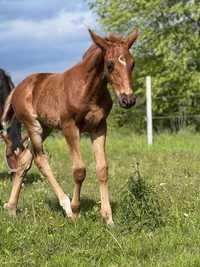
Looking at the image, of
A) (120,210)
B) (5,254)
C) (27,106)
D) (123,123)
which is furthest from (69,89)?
(123,123)

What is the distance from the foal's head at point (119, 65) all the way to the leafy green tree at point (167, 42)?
18.6m

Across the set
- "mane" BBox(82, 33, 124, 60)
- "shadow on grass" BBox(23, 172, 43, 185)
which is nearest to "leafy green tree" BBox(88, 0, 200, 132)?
"shadow on grass" BBox(23, 172, 43, 185)

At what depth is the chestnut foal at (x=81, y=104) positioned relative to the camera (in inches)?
255

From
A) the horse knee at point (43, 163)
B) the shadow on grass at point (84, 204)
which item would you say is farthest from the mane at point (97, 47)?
the shadow on grass at point (84, 204)

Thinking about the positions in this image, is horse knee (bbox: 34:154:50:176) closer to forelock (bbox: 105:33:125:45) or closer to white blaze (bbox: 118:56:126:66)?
forelock (bbox: 105:33:125:45)

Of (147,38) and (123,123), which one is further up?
(147,38)

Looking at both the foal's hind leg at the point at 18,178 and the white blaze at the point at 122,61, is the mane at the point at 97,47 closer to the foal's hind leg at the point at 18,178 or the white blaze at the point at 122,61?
the white blaze at the point at 122,61

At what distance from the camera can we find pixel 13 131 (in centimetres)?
976

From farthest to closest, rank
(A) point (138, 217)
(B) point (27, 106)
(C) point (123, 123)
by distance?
(C) point (123, 123) < (B) point (27, 106) < (A) point (138, 217)

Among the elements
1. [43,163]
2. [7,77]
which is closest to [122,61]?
[43,163]

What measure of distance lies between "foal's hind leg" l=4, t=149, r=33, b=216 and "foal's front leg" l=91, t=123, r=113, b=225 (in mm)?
1293

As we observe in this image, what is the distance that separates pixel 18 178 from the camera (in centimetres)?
809

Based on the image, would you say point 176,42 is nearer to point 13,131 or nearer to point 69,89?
point 13,131

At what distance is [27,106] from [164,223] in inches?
106
